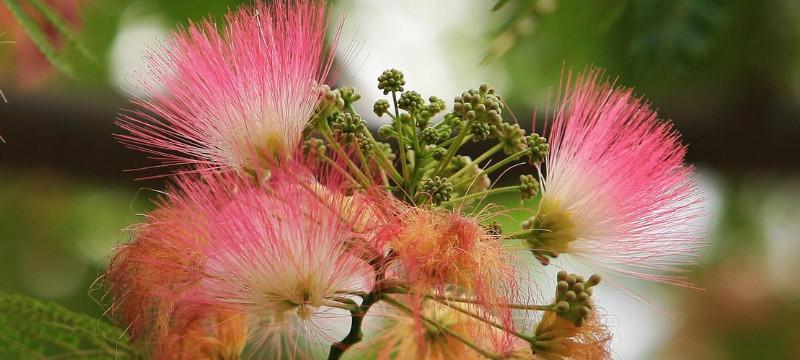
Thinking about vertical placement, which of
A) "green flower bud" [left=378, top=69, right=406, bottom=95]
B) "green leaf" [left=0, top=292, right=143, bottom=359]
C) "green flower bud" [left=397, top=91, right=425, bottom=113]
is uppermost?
"green flower bud" [left=378, top=69, right=406, bottom=95]

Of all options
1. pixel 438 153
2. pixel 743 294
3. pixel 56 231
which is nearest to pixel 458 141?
pixel 438 153

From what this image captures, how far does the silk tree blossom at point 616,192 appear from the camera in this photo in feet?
4.79

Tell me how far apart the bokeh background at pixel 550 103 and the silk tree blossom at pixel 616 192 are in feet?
1.20

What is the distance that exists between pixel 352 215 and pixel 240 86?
23 centimetres

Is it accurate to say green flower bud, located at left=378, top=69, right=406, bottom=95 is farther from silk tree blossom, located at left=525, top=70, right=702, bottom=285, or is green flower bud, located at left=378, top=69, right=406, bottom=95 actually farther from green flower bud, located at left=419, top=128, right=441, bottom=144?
silk tree blossom, located at left=525, top=70, right=702, bottom=285

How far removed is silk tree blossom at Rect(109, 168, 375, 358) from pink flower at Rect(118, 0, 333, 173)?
6 cm

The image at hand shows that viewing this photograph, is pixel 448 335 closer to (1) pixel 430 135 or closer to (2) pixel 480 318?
(2) pixel 480 318

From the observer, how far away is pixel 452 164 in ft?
4.96

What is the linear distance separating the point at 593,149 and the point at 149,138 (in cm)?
61

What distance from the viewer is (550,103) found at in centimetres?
267

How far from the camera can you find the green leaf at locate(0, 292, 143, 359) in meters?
1.44

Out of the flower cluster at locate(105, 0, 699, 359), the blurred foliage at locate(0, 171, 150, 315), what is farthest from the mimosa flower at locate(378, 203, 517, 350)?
the blurred foliage at locate(0, 171, 150, 315)

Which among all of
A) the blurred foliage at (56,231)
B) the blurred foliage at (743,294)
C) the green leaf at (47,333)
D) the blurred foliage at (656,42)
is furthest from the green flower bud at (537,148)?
the blurred foliage at (743,294)

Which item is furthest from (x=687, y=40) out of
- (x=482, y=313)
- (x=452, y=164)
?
(x=482, y=313)
